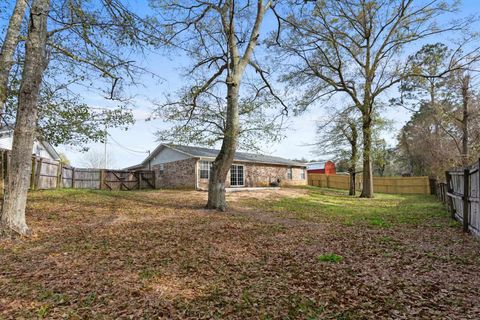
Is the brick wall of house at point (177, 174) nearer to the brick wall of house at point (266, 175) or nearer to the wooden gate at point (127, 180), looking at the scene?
the wooden gate at point (127, 180)

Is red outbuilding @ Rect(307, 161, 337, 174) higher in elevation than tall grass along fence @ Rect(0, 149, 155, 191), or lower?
higher

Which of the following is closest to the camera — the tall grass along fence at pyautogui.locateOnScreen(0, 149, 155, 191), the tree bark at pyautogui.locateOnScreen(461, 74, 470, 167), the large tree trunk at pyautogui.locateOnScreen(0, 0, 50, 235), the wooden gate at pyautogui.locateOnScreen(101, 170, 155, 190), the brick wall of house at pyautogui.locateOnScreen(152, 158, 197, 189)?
the large tree trunk at pyautogui.locateOnScreen(0, 0, 50, 235)

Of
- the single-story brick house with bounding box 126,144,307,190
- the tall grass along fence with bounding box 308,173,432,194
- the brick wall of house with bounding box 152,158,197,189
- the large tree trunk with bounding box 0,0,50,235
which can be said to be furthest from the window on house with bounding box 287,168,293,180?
the large tree trunk with bounding box 0,0,50,235

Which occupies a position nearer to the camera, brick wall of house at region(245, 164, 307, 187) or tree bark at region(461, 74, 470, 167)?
tree bark at region(461, 74, 470, 167)

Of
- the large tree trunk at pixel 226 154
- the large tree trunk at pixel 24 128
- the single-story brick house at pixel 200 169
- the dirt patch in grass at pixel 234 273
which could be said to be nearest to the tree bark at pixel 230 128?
the large tree trunk at pixel 226 154

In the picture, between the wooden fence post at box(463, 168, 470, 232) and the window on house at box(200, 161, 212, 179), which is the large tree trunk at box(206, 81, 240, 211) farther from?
the window on house at box(200, 161, 212, 179)

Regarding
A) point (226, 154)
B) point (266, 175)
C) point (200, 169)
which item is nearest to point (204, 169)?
point (200, 169)

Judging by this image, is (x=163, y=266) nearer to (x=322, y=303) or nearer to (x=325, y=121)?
(x=322, y=303)

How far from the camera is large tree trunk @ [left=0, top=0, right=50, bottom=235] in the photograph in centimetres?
535

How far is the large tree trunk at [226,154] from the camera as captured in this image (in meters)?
10.2

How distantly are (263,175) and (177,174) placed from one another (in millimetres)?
7541

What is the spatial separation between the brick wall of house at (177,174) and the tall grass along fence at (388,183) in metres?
17.0

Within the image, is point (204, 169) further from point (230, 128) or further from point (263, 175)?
point (230, 128)

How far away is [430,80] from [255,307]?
1877cm
